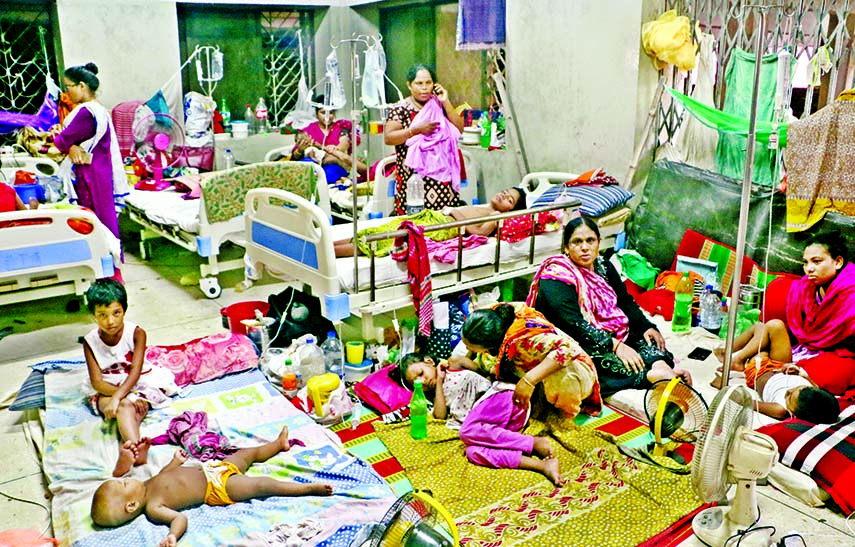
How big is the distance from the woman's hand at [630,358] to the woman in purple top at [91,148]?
391 cm

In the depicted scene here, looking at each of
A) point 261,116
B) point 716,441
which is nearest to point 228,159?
point 261,116

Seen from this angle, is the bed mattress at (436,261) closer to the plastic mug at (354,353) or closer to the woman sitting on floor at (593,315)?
the plastic mug at (354,353)

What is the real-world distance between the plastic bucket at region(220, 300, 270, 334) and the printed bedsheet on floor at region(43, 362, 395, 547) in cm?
55

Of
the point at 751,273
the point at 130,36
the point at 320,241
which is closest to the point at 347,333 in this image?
the point at 320,241

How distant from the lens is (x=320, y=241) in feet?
14.2

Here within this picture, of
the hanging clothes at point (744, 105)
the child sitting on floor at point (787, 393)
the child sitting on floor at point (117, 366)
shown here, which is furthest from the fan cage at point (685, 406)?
the child sitting on floor at point (117, 366)

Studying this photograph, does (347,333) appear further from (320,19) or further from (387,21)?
(320,19)

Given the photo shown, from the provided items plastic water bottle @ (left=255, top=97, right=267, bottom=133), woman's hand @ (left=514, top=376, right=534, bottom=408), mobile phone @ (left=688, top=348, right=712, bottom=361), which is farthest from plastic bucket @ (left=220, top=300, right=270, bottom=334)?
plastic water bottle @ (left=255, top=97, right=267, bottom=133)

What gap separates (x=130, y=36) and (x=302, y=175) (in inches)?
144

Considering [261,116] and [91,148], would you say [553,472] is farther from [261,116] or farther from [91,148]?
[261,116]

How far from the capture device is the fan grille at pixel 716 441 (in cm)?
252

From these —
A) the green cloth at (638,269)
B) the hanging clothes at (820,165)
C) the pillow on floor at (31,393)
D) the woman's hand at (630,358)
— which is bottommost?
the pillow on floor at (31,393)

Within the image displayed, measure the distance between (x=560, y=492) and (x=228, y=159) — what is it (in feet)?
21.2

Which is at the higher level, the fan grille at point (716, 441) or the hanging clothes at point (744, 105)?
the hanging clothes at point (744, 105)
